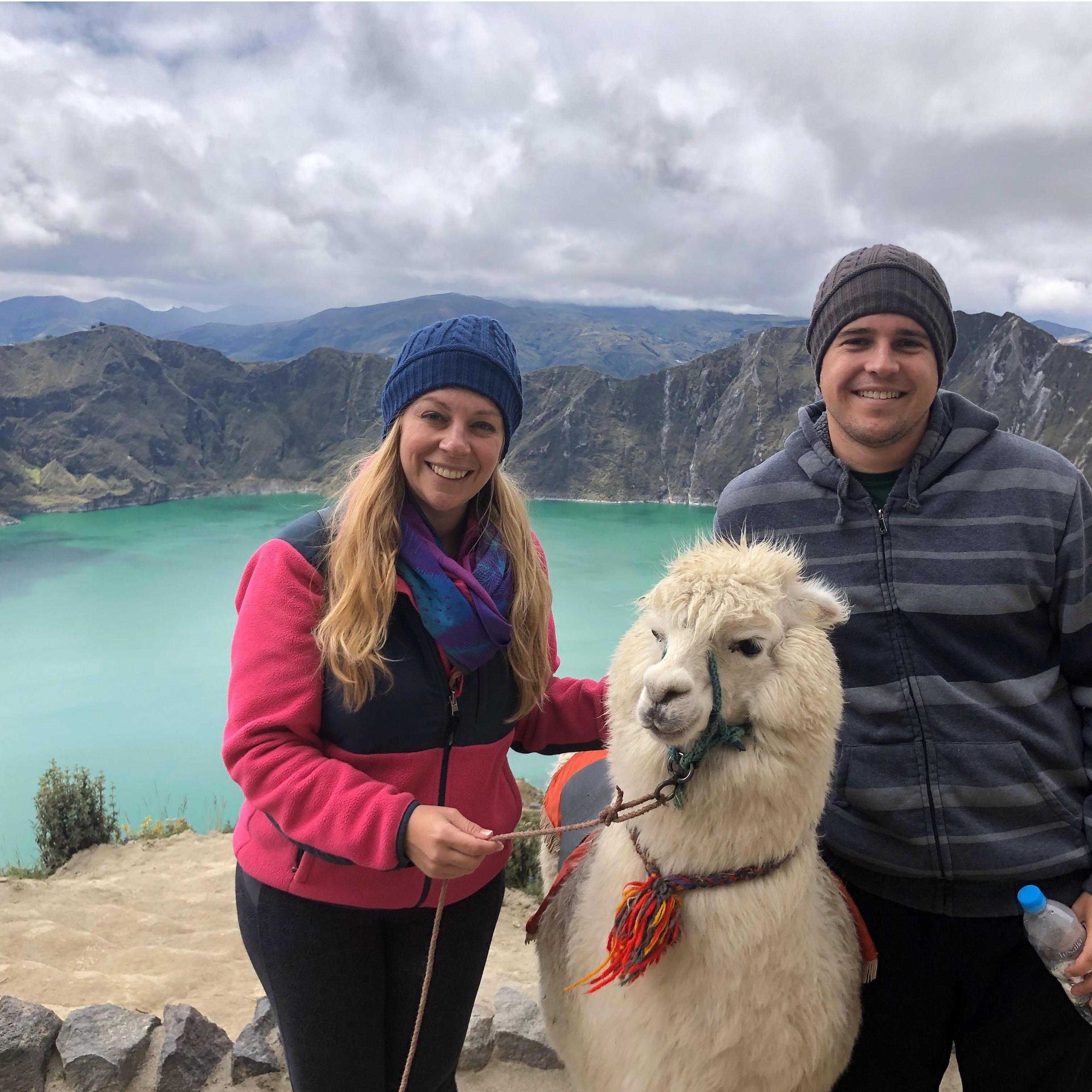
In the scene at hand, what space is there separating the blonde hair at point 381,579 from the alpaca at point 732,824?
19cm

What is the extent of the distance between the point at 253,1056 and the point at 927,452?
2535mm

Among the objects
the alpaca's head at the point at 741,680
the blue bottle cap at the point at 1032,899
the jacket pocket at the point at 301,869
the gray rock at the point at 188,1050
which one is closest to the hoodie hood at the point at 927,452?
the alpaca's head at the point at 741,680

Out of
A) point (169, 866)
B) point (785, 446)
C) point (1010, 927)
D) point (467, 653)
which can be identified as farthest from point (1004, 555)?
point (169, 866)

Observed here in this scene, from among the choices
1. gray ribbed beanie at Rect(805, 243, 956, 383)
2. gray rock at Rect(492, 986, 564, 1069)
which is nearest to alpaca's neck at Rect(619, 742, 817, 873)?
gray ribbed beanie at Rect(805, 243, 956, 383)

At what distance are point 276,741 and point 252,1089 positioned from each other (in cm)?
174

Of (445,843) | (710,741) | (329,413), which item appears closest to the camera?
(445,843)

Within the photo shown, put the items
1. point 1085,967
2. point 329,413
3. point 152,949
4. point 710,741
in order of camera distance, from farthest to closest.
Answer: point 329,413 < point 152,949 < point 1085,967 < point 710,741

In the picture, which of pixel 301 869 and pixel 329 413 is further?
pixel 329 413

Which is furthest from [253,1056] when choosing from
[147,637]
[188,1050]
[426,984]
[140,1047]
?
[147,637]

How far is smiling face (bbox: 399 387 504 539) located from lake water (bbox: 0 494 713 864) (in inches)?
17.3

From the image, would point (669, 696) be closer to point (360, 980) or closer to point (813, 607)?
point (813, 607)

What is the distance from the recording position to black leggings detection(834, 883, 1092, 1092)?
143 centimetres

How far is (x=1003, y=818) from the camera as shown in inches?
54.2

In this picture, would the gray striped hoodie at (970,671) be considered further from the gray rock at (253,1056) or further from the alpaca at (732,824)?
the gray rock at (253,1056)
